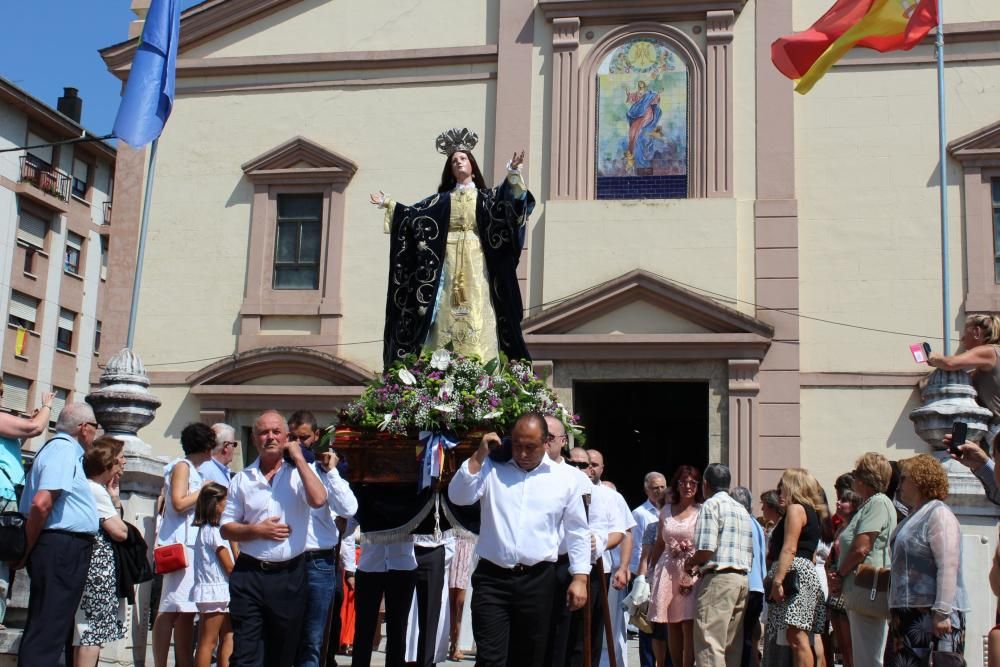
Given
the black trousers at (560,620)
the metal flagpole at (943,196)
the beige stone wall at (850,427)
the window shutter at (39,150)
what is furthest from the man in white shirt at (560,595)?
the window shutter at (39,150)

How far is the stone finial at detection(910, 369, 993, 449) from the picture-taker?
35.9ft

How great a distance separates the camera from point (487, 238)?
366 inches

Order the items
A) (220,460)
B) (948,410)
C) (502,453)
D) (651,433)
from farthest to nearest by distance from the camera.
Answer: (651,433)
(948,410)
(220,460)
(502,453)

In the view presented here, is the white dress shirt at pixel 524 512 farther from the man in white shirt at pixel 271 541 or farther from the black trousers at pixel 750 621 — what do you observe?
the black trousers at pixel 750 621

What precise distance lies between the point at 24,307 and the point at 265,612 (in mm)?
36639

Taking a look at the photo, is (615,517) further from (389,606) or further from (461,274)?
(461,274)

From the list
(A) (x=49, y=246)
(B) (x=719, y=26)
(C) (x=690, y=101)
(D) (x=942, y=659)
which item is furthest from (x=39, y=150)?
(D) (x=942, y=659)

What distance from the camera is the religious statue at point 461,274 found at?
9.14 m

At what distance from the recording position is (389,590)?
8.06 m

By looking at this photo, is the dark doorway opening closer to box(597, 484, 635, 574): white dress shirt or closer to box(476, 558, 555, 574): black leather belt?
box(597, 484, 635, 574): white dress shirt

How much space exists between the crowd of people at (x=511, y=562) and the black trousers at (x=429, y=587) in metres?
0.01

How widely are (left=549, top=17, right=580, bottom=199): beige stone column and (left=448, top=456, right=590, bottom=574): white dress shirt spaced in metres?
12.6

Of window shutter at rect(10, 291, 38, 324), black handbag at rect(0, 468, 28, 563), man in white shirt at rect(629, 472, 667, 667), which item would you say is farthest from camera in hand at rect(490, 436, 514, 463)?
window shutter at rect(10, 291, 38, 324)

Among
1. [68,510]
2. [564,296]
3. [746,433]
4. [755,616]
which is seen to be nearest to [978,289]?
[746,433]
